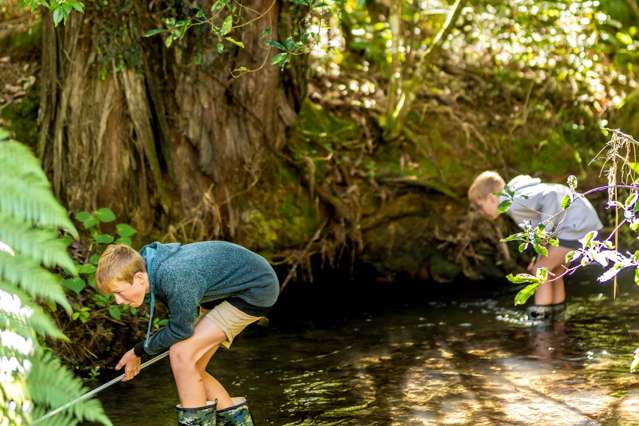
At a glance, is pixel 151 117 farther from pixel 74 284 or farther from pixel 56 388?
pixel 56 388

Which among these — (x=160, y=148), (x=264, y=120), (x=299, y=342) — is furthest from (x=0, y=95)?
(x=299, y=342)

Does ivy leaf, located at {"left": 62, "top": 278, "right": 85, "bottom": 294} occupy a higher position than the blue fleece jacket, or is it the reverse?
the blue fleece jacket

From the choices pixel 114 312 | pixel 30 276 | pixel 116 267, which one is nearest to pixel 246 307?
pixel 116 267

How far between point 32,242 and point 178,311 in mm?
2450

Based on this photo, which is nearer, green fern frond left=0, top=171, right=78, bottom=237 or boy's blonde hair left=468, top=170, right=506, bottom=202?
green fern frond left=0, top=171, right=78, bottom=237

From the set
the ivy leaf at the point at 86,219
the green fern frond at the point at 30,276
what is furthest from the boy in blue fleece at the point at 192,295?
the green fern frond at the point at 30,276

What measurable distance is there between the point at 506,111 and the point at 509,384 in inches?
191

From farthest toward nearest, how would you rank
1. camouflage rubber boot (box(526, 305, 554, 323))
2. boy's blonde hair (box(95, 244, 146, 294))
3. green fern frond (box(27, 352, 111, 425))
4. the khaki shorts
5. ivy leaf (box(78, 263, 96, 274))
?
camouflage rubber boot (box(526, 305, 554, 323)) → ivy leaf (box(78, 263, 96, 274)) → the khaki shorts → boy's blonde hair (box(95, 244, 146, 294)) → green fern frond (box(27, 352, 111, 425))

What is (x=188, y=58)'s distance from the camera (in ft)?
24.0

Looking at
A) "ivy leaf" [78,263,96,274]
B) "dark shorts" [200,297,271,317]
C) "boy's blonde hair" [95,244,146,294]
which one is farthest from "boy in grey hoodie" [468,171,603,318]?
"boy's blonde hair" [95,244,146,294]

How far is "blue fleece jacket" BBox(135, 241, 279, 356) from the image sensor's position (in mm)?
4473

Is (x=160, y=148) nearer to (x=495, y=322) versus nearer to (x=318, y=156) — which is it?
(x=318, y=156)

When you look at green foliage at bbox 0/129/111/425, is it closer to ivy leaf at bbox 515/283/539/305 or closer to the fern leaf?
the fern leaf

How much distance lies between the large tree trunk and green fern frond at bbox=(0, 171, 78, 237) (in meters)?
4.83
